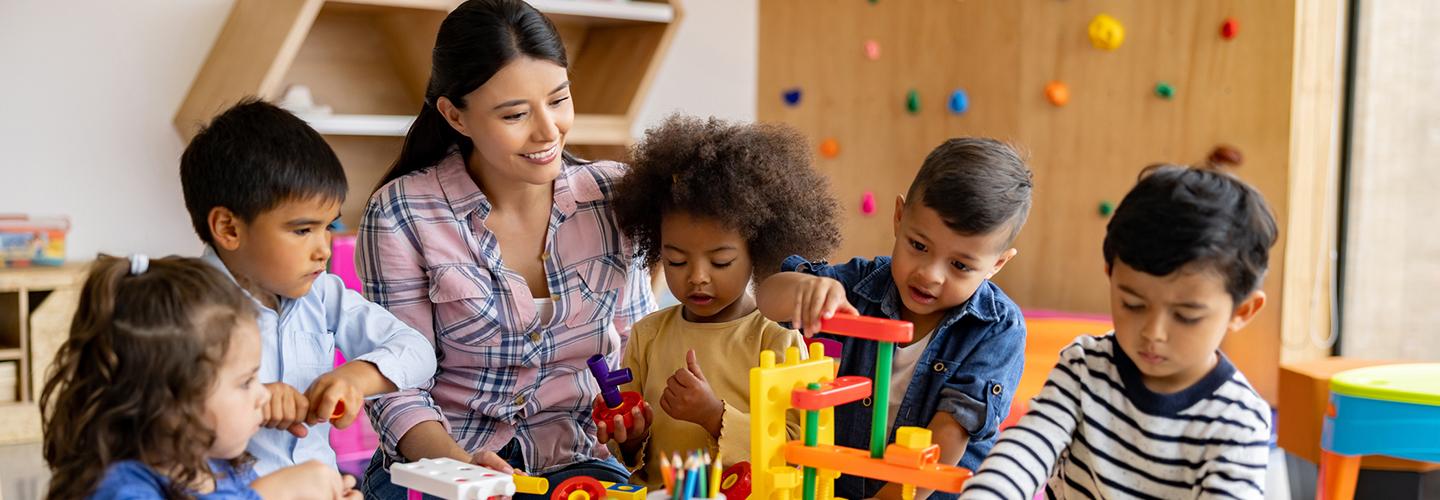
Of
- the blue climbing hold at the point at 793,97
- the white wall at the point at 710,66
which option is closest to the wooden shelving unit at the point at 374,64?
the white wall at the point at 710,66

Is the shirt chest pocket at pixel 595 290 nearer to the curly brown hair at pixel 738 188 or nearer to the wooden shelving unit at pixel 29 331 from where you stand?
the curly brown hair at pixel 738 188

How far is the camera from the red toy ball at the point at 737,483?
146 centimetres

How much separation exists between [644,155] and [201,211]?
60 centimetres

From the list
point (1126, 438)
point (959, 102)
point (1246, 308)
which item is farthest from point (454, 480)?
point (959, 102)

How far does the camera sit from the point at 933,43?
4.05m

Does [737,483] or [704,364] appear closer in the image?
[737,483]

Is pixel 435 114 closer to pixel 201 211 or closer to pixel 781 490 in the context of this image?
pixel 201 211

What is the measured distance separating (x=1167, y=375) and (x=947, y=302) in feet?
1.14

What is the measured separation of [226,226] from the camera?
144cm

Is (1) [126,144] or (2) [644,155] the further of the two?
(1) [126,144]

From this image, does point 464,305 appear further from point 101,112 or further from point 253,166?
point 101,112

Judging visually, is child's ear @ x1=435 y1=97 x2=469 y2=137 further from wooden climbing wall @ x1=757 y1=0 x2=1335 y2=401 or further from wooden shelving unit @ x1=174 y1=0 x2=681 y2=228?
wooden climbing wall @ x1=757 y1=0 x2=1335 y2=401

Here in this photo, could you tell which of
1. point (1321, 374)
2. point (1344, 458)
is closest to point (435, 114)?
point (1344, 458)

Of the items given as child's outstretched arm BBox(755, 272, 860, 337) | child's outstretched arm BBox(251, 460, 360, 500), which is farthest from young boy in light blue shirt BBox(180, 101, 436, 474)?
child's outstretched arm BBox(755, 272, 860, 337)
